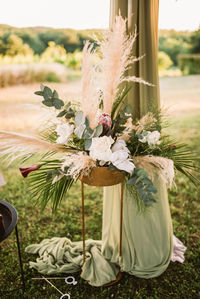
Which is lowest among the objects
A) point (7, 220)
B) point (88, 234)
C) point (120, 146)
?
point (88, 234)

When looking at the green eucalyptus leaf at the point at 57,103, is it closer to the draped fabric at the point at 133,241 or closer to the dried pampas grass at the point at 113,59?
the dried pampas grass at the point at 113,59

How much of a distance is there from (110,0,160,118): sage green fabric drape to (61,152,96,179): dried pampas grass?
0.46 m

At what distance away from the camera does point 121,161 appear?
1.23 metres

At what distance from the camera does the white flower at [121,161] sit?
1225 mm

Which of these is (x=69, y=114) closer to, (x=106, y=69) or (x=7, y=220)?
(x=106, y=69)

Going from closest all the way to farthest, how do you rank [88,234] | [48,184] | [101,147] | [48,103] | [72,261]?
[101,147], [48,103], [48,184], [72,261], [88,234]

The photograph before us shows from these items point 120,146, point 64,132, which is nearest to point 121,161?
point 120,146

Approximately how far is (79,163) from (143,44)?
780mm

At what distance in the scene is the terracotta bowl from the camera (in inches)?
52.0

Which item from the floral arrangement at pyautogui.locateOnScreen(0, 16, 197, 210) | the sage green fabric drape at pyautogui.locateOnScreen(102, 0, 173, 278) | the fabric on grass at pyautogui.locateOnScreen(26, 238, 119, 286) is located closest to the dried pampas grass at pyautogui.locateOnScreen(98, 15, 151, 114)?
the floral arrangement at pyautogui.locateOnScreen(0, 16, 197, 210)

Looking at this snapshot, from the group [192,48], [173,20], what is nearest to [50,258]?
[173,20]

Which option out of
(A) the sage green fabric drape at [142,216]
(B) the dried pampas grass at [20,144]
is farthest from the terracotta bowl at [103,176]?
(A) the sage green fabric drape at [142,216]

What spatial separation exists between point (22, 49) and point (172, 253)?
463 centimetres

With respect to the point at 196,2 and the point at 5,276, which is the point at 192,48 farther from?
the point at 5,276
